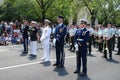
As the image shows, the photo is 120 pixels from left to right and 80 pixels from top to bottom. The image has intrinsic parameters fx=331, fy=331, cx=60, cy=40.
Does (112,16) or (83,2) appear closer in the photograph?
(83,2)

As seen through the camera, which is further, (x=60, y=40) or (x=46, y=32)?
(x=46, y=32)

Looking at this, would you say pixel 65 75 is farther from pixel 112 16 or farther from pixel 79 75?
pixel 112 16

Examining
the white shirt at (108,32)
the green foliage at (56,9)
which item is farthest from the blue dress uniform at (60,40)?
the green foliage at (56,9)

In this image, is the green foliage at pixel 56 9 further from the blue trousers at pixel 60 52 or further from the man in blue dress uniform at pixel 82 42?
the man in blue dress uniform at pixel 82 42

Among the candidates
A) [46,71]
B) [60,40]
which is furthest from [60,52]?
[46,71]

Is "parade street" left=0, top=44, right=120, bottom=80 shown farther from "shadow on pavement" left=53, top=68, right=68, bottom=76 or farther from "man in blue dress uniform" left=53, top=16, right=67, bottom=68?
"man in blue dress uniform" left=53, top=16, right=67, bottom=68

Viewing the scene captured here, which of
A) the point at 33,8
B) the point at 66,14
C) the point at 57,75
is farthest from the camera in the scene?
the point at 66,14

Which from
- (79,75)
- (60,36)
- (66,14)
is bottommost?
(79,75)

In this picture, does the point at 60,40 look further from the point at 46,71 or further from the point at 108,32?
the point at 108,32

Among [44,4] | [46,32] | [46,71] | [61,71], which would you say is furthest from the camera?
[44,4]

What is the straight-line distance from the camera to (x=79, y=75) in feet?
39.0

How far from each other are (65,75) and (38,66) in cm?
210

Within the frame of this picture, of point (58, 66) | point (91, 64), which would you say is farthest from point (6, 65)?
point (91, 64)

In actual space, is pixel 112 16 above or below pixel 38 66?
above
